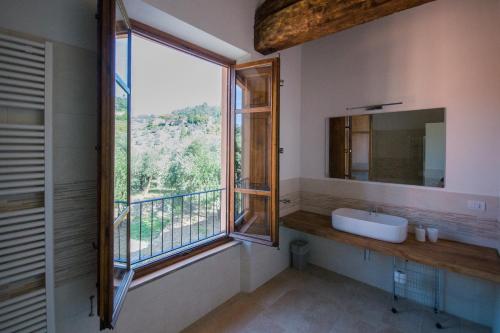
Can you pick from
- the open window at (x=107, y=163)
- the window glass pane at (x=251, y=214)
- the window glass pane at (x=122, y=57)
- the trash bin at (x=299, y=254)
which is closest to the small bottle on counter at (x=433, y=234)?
the trash bin at (x=299, y=254)

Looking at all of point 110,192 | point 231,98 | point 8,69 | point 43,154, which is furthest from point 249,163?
point 8,69

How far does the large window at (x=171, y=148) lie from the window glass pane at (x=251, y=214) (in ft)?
0.04

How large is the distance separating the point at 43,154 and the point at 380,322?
2821 mm

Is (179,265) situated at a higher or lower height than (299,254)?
higher

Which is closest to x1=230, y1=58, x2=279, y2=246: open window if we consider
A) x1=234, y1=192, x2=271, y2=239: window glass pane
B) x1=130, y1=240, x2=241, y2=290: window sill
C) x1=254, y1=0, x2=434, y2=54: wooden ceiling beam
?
x1=234, y1=192, x2=271, y2=239: window glass pane

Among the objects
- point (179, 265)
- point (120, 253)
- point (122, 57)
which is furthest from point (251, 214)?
point (122, 57)

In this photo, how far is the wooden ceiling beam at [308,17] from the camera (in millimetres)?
1631

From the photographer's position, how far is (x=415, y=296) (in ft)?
7.72

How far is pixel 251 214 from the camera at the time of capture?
2523 mm

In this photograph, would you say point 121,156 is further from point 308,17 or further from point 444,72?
point 444,72

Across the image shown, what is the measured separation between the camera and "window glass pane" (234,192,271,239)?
2389 millimetres

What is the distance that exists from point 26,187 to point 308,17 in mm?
2193

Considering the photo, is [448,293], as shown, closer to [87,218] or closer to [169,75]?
[87,218]

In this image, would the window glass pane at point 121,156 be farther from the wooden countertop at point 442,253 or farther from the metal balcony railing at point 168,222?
the wooden countertop at point 442,253
